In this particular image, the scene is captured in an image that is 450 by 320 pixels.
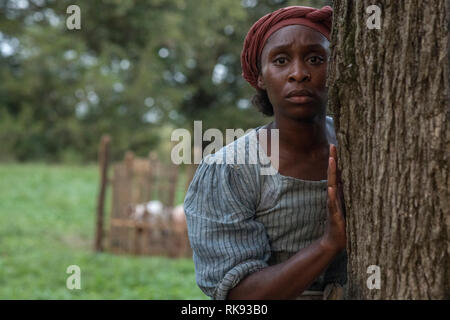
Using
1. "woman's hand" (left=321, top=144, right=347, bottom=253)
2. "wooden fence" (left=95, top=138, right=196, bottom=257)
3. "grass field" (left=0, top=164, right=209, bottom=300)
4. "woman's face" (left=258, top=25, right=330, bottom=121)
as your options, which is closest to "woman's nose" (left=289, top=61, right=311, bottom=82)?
"woman's face" (left=258, top=25, right=330, bottom=121)

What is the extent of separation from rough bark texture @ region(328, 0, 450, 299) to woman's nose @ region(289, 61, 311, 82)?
171 mm

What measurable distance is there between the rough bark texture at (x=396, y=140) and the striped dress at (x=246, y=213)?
282mm

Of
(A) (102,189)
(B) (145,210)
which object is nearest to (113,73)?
(A) (102,189)

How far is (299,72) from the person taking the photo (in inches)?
83.2

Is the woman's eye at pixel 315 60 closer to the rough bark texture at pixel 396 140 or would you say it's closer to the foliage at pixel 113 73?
the rough bark texture at pixel 396 140

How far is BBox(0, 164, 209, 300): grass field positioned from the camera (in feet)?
18.7

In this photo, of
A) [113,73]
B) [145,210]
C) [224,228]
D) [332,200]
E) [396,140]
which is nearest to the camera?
[396,140]

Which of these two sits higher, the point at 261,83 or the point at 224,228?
the point at 261,83

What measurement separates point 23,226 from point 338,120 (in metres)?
8.53

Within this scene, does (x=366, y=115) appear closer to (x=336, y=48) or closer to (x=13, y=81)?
(x=336, y=48)

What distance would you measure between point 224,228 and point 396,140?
0.71 meters

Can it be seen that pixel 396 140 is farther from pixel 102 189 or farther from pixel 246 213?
pixel 102 189

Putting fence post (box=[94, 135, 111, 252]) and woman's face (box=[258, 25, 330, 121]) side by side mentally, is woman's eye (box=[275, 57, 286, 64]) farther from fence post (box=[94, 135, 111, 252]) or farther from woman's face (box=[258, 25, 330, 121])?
fence post (box=[94, 135, 111, 252])
